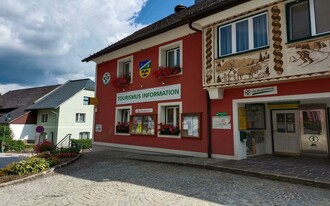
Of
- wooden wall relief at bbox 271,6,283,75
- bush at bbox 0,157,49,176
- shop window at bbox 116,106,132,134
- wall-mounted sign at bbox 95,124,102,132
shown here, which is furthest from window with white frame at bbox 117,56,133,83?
wooden wall relief at bbox 271,6,283,75

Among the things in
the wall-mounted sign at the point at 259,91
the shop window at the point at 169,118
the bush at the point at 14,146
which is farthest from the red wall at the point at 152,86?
the bush at the point at 14,146

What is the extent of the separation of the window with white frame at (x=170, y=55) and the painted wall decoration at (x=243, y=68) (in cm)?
289

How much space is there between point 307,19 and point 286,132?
16.1 ft

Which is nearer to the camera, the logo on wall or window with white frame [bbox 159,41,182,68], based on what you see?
window with white frame [bbox 159,41,182,68]

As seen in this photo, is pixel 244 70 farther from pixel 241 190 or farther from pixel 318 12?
pixel 241 190

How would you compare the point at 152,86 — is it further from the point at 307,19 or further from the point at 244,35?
the point at 307,19

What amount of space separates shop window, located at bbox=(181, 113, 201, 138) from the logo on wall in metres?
3.33

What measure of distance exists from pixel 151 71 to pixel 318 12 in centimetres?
762

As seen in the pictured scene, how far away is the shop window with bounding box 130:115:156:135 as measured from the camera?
41.1 ft

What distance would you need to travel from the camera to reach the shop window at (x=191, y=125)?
10570 millimetres

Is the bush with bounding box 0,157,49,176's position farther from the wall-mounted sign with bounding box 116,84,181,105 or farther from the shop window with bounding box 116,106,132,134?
the wall-mounted sign with bounding box 116,84,181,105

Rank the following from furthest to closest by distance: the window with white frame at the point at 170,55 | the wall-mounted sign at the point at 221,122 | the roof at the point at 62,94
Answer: the roof at the point at 62,94
the window with white frame at the point at 170,55
the wall-mounted sign at the point at 221,122

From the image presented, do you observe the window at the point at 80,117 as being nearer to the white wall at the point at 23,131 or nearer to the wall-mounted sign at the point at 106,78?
the white wall at the point at 23,131

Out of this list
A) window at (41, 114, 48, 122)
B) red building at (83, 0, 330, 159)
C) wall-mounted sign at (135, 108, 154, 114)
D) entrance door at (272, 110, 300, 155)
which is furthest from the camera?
window at (41, 114, 48, 122)
